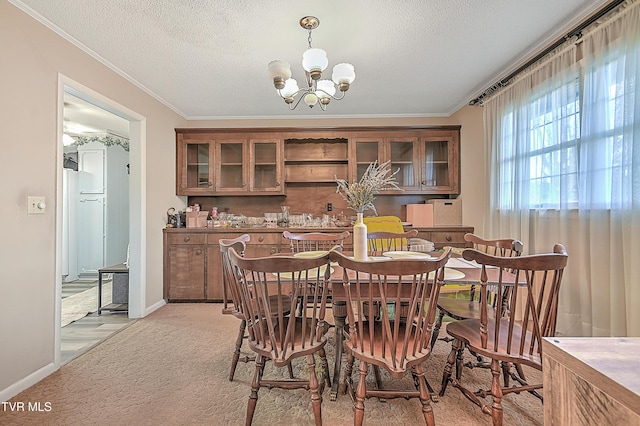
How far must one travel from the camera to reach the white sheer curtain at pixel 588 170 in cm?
180

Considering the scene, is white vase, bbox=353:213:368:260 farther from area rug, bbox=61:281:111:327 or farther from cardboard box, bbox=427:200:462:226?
area rug, bbox=61:281:111:327

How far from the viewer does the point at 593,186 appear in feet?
6.64

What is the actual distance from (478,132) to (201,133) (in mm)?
3574

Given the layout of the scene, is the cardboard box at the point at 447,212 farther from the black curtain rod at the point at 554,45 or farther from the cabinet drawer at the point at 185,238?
the cabinet drawer at the point at 185,238

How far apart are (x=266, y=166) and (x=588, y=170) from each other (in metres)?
3.37

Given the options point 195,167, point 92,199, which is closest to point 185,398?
point 195,167

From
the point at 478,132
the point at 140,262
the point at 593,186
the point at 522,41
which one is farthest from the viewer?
the point at 478,132

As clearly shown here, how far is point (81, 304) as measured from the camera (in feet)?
12.1

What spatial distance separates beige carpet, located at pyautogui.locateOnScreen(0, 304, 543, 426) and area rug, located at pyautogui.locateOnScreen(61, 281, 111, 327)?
3.60 feet

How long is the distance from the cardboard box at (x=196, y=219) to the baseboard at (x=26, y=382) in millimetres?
2012

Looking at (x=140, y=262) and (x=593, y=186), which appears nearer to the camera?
(x=593, y=186)

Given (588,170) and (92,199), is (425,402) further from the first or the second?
(92,199)

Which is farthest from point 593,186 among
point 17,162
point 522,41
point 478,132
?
point 17,162

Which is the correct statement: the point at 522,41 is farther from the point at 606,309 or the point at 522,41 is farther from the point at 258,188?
the point at 258,188
